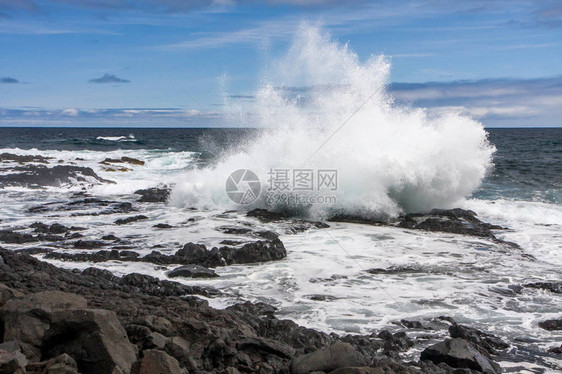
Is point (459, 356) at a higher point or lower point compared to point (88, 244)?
higher

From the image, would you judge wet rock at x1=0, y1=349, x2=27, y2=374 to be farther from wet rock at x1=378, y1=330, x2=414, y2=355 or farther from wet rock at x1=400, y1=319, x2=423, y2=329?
wet rock at x1=400, y1=319, x2=423, y2=329

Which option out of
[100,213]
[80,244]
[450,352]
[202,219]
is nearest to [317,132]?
[202,219]

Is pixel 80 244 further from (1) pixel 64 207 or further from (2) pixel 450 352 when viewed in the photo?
(2) pixel 450 352

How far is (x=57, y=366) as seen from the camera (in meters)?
4.05

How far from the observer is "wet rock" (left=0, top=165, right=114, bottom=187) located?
2212cm

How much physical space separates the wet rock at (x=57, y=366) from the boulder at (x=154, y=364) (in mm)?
441

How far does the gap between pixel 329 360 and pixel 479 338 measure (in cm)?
260

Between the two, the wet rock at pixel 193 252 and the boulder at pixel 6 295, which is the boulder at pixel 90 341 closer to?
the boulder at pixel 6 295

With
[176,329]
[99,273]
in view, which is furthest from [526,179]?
[176,329]

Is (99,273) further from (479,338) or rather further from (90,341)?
(479,338)

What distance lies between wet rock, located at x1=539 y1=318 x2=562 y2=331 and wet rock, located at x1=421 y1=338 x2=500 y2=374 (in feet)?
5.59

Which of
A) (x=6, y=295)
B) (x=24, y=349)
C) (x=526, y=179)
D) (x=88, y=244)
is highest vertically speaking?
(x=6, y=295)

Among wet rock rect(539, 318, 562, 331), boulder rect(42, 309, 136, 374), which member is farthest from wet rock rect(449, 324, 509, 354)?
boulder rect(42, 309, 136, 374)

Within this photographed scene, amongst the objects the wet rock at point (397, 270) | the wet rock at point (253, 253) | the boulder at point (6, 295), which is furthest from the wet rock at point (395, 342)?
the wet rock at point (253, 253)
